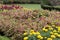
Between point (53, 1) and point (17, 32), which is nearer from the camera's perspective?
point (17, 32)

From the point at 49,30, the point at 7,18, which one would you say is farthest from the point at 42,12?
the point at 49,30

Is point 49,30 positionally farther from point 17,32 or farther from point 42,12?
point 42,12

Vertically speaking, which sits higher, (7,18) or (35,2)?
(7,18)

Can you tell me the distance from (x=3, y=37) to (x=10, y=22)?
2.08 ft

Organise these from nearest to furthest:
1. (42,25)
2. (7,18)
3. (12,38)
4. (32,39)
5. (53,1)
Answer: (32,39) → (12,38) → (42,25) → (7,18) → (53,1)

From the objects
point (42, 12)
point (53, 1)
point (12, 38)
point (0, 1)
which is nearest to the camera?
point (12, 38)

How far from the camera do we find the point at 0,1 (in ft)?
63.4

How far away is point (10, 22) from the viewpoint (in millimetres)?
6602

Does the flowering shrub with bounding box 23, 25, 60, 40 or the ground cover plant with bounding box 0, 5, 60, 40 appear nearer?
the flowering shrub with bounding box 23, 25, 60, 40

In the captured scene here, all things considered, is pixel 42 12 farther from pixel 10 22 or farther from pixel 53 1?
pixel 53 1

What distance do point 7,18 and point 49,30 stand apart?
164cm

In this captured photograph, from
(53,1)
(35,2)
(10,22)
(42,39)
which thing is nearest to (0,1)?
(35,2)

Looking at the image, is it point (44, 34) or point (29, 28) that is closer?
point (44, 34)

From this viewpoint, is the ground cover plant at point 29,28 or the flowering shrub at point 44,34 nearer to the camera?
the flowering shrub at point 44,34
